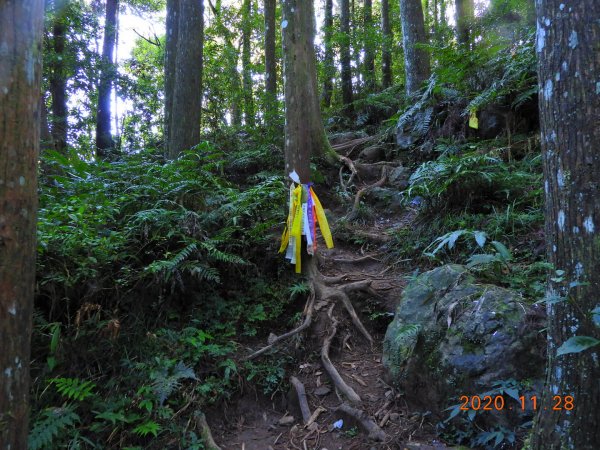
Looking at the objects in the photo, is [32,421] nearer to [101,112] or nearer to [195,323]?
[195,323]

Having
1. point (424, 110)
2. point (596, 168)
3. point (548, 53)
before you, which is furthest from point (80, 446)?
point (424, 110)

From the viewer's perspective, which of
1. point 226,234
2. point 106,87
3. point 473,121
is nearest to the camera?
point 226,234

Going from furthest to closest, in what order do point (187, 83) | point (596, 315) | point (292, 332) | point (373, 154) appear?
point (373, 154) < point (187, 83) < point (292, 332) < point (596, 315)

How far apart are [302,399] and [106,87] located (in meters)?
11.8

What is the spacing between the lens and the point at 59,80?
38.2 feet

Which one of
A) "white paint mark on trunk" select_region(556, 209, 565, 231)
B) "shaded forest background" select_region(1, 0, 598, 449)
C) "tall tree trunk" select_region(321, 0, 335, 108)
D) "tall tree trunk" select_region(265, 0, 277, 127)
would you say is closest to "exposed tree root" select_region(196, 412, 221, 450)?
"shaded forest background" select_region(1, 0, 598, 449)

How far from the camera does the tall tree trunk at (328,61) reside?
48.4 ft

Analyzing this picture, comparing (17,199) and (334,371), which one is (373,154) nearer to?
(334,371)

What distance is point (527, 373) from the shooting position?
9.94 ft

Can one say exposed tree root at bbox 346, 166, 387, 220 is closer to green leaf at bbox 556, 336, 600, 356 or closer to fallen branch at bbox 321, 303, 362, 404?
fallen branch at bbox 321, 303, 362, 404

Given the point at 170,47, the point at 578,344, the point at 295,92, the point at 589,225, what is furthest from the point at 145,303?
the point at 170,47

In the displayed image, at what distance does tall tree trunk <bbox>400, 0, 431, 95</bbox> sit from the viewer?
1062 cm

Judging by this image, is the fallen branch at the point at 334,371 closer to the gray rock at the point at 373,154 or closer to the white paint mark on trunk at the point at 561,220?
the white paint mark on trunk at the point at 561,220

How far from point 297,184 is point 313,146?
386 centimetres
